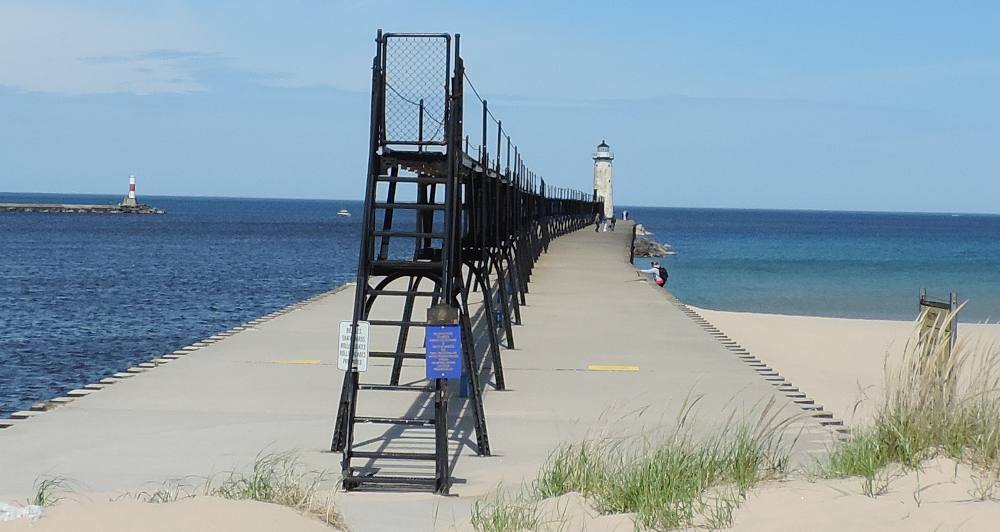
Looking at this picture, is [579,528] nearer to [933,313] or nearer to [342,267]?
[933,313]

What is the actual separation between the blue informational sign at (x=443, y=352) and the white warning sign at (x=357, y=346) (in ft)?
1.68

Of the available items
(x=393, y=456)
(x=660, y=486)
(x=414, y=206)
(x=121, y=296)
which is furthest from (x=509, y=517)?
(x=121, y=296)

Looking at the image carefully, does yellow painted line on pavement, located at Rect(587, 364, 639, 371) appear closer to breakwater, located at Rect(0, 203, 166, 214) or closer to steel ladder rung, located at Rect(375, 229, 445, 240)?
steel ladder rung, located at Rect(375, 229, 445, 240)

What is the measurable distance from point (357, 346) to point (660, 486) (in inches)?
120

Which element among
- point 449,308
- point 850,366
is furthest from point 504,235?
point 449,308

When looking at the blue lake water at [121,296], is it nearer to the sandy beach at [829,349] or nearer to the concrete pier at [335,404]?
the concrete pier at [335,404]

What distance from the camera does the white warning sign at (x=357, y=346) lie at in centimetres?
948

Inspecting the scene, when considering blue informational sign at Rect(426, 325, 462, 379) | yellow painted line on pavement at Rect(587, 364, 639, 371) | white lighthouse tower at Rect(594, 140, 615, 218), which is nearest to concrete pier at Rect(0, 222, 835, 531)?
yellow painted line on pavement at Rect(587, 364, 639, 371)

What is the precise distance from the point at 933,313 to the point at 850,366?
10896 mm

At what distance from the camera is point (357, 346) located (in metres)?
9.55

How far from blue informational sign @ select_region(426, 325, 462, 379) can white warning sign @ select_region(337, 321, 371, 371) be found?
512mm

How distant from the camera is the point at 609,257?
43719 millimetres

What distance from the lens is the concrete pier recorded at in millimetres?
9688

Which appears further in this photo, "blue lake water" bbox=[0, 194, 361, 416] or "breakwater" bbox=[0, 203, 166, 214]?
"breakwater" bbox=[0, 203, 166, 214]
